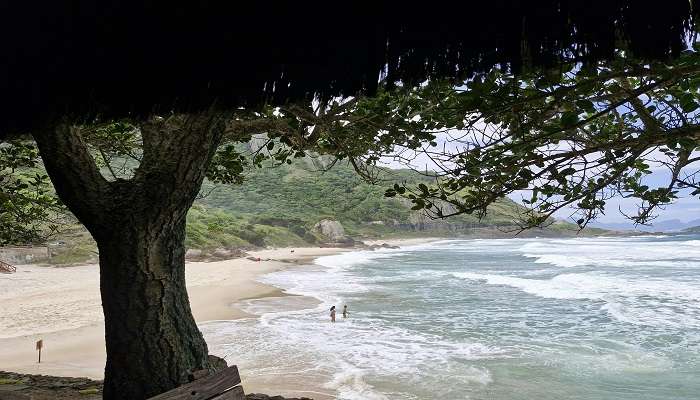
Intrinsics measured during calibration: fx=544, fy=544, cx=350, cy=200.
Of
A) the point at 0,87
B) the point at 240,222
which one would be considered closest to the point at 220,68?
the point at 0,87

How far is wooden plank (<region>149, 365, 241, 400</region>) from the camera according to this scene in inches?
126

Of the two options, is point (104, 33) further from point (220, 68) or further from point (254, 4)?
point (254, 4)

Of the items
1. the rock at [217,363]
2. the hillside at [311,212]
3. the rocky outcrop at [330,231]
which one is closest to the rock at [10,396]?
the rock at [217,363]

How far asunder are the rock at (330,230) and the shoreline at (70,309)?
1259 inches

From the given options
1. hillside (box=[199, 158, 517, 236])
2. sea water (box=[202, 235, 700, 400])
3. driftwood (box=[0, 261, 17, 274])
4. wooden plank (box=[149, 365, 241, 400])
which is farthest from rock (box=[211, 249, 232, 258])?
wooden plank (box=[149, 365, 241, 400])

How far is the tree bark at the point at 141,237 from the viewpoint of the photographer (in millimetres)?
3428

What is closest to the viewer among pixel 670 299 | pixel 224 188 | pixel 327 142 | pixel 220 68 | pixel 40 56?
pixel 220 68

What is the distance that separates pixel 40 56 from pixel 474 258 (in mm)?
46675

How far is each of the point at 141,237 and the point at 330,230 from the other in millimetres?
67080

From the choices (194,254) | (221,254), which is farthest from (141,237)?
(221,254)

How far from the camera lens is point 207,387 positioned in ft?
11.0

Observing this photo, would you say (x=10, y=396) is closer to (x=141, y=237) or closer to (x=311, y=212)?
(x=141, y=237)

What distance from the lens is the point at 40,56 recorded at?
82.4 inches

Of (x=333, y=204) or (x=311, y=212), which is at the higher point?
(x=333, y=204)
